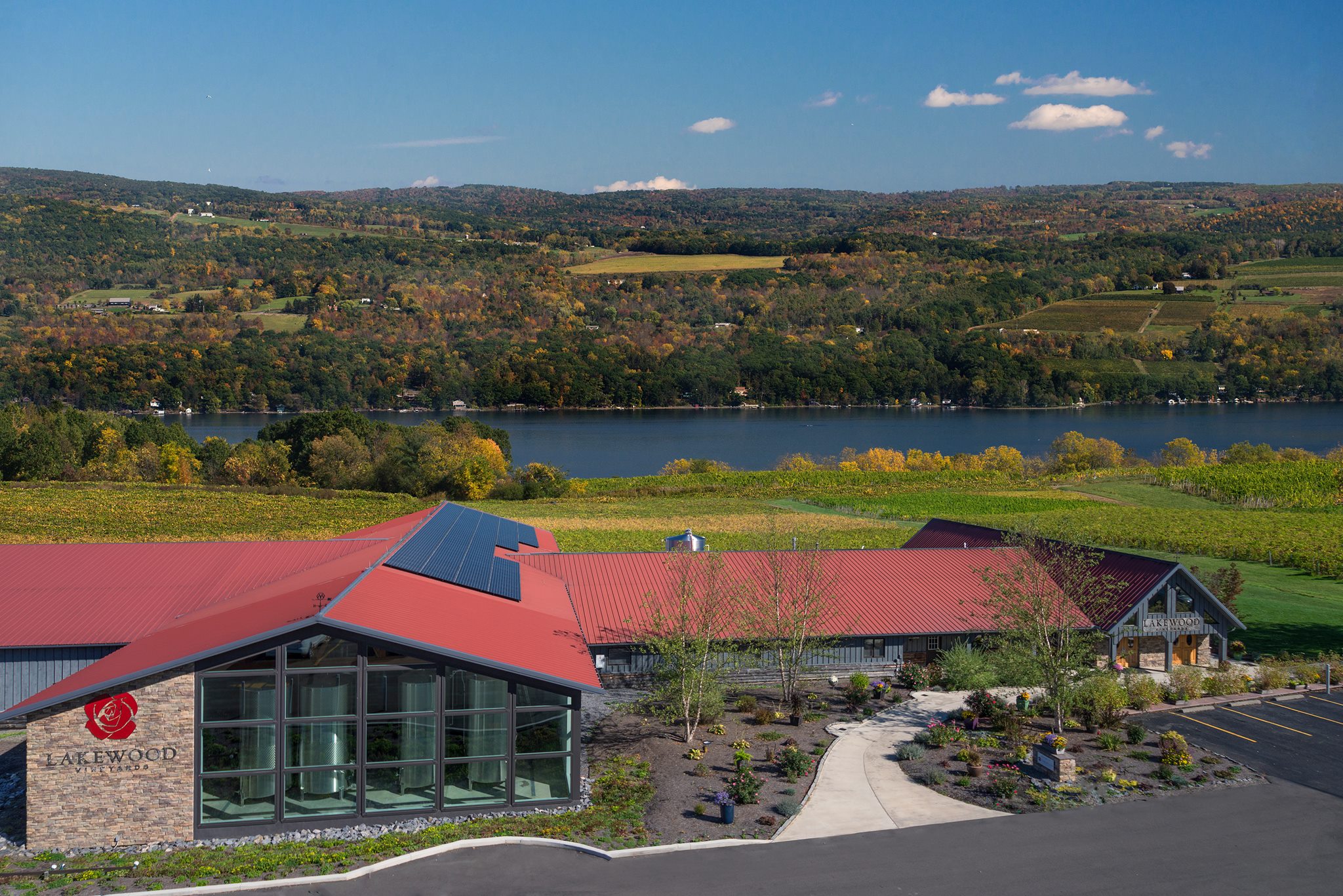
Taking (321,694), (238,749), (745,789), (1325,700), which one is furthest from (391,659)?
(1325,700)

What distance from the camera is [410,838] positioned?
1633cm

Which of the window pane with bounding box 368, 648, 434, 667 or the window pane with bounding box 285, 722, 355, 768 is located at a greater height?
the window pane with bounding box 368, 648, 434, 667

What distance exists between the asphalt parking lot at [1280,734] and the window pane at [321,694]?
54.4 feet

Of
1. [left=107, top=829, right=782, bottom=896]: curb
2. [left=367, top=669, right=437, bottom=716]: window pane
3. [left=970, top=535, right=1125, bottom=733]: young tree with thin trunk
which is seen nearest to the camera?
[left=107, top=829, right=782, bottom=896]: curb

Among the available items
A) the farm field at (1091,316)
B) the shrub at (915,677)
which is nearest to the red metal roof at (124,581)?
the shrub at (915,677)

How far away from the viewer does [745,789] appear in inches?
706

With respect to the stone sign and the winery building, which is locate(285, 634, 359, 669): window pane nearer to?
the winery building

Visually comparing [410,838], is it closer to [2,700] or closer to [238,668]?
[238,668]

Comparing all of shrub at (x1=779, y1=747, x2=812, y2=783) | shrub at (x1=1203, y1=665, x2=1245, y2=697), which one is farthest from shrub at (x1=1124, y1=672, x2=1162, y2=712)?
shrub at (x1=779, y1=747, x2=812, y2=783)

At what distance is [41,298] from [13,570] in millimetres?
178363

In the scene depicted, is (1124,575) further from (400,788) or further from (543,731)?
(400,788)

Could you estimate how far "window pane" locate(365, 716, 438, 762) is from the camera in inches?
673

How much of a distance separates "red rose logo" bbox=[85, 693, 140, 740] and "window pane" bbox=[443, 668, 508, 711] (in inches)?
A: 189

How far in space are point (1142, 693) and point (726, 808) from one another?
1166 cm
